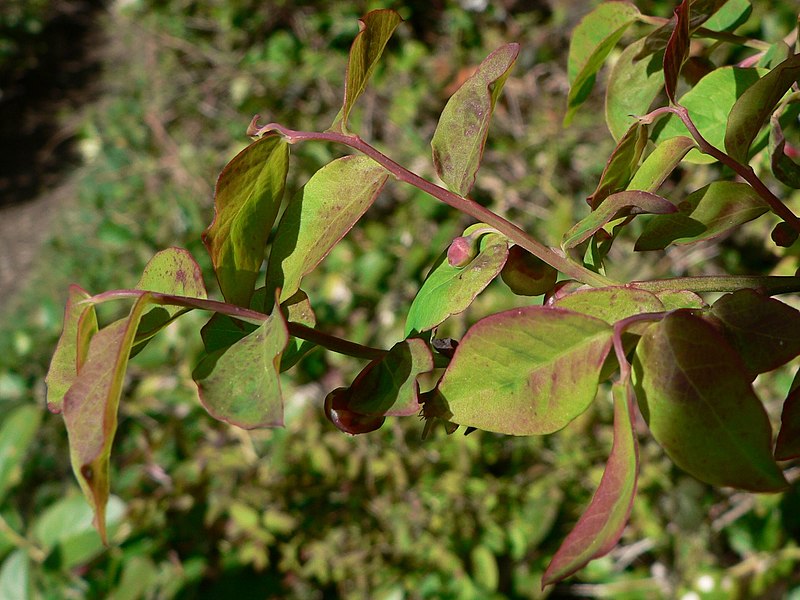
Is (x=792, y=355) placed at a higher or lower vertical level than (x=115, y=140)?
higher

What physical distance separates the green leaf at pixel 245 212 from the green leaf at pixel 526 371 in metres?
0.12

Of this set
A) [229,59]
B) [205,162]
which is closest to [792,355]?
[205,162]

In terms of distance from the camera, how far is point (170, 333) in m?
1.56

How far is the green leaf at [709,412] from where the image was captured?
265mm

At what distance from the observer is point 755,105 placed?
1.22ft

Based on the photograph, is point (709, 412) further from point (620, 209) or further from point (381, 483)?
point (381, 483)

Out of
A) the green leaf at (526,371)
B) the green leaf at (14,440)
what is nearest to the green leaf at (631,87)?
the green leaf at (526,371)

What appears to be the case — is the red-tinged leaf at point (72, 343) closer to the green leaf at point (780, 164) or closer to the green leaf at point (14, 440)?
the green leaf at point (780, 164)

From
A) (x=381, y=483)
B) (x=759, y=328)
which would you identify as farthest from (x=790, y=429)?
(x=381, y=483)

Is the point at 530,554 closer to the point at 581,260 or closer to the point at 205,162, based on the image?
the point at 581,260

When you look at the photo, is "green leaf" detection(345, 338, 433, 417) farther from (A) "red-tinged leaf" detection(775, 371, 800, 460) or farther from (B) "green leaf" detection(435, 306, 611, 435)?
(A) "red-tinged leaf" detection(775, 371, 800, 460)

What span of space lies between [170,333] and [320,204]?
4.15 feet

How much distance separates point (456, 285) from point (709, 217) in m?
0.15

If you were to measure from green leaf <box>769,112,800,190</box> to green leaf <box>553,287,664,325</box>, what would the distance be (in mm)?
172
